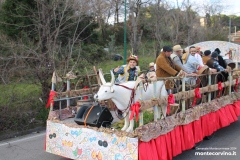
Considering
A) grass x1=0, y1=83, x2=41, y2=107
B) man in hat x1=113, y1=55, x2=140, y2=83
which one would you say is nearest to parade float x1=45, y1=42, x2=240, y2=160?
man in hat x1=113, y1=55, x2=140, y2=83

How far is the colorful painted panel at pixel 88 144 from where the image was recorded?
4.04 metres

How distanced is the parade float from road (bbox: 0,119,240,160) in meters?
0.39

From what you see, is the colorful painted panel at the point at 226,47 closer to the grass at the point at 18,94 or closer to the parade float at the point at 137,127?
the parade float at the point at 137,127

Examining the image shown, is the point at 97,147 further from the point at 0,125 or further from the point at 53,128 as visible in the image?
the point at 0,125

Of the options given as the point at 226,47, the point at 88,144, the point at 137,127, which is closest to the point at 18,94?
the point at 88,144

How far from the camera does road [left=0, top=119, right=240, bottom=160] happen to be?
18.5 ft

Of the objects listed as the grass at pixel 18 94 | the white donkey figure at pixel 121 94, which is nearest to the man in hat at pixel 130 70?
the white donkey figure at pixel 121 94

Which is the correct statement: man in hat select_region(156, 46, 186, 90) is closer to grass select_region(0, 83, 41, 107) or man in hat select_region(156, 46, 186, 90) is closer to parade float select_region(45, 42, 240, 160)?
parade float select_region(45, 42, 240, 160)

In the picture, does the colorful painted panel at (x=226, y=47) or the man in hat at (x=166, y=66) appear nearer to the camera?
the man in hat at (x=166, y=66)

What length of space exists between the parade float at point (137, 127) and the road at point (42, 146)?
391mm

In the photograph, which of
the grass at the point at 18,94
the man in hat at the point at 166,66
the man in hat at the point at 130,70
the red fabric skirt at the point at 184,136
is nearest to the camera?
the red fabric skirt at the point at 184,136

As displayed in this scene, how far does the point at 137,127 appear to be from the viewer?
179 inches

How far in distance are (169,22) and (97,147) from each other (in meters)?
20.5

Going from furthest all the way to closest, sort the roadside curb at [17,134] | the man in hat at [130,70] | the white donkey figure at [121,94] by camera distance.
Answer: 1. the roadside curb at [17,134]
2. the man in hat at [130,70]
3. the white donkey figure at [121,94]
